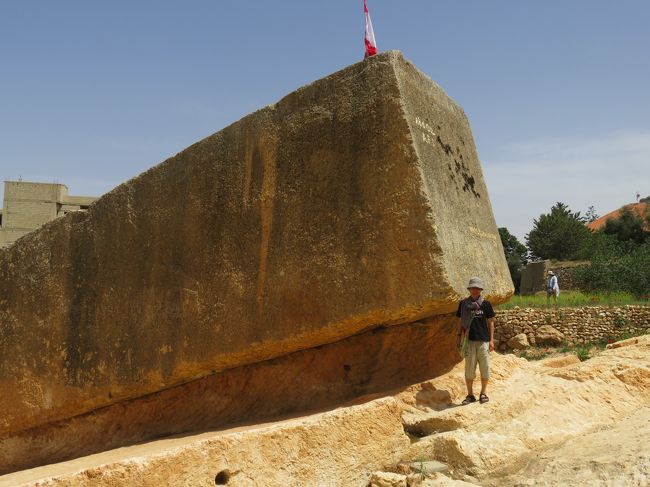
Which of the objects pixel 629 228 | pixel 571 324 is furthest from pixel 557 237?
pixel 571 324

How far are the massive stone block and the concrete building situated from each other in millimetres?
6151

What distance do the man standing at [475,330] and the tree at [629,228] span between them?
3047 cm

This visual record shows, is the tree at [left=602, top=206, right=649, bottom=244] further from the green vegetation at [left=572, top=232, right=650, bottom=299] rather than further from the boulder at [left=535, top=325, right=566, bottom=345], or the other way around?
the boulder at [left=535, top=325, right=566, bottom=345]

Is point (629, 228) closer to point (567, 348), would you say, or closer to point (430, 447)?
point (567, 348)

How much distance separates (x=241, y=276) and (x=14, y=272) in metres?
2.67

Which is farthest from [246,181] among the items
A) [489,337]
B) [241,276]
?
[489,337]

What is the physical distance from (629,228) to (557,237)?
3665mm

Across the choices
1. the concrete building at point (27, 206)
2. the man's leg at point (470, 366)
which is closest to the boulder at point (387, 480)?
the man's leg at point (470, 366)

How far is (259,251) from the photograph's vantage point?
452cm

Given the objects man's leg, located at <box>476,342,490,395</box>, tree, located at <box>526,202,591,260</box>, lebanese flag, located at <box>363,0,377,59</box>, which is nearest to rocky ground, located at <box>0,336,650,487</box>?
man's leg, located at <box>476,342,490,395</box>

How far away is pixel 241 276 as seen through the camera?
4590mm

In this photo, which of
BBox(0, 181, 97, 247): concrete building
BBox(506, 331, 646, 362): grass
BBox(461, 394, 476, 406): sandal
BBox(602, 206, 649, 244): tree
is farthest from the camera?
BBox(602, 206, 649, 244): tree

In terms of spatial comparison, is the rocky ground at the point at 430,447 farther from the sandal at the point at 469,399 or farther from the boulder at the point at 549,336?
the boulder at the point at 549,336

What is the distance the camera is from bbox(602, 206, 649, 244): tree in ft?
105
